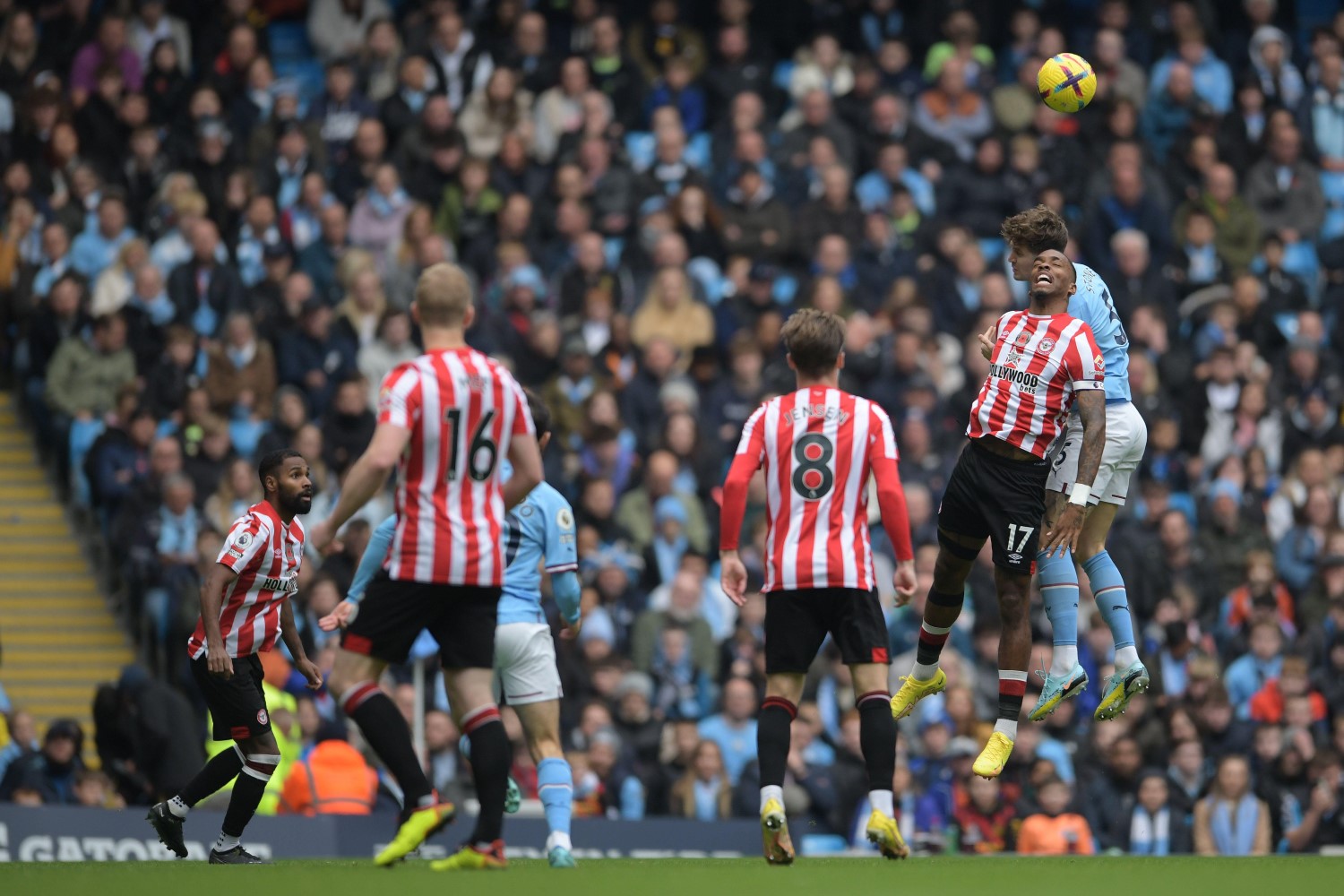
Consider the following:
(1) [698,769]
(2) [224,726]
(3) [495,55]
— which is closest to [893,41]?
(3) [495,55]

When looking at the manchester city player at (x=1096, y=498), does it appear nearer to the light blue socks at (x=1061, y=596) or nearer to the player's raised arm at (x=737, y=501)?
the light blue socks at (x=1061, y=596)

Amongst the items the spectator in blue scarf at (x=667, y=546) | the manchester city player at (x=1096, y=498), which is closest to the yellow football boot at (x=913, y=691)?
the manchester city player at (x=1096, y=498)

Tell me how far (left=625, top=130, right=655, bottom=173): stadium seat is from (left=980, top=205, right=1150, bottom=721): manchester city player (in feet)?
34.3

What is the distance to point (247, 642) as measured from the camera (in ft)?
38.7

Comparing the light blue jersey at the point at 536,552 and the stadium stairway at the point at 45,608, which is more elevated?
the light blue jersey at the point at 536,552

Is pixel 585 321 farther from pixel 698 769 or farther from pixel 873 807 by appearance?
pixel 873 807

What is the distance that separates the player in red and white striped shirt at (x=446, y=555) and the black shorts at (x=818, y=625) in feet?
5.99

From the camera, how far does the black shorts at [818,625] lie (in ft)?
35.6

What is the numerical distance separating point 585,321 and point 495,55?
3.89 meters

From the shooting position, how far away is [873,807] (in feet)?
35.1

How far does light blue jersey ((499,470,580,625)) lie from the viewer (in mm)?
11898

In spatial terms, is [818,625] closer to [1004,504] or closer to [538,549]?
[1004,504]

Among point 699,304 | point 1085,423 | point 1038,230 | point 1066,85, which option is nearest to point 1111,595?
point 1085,423

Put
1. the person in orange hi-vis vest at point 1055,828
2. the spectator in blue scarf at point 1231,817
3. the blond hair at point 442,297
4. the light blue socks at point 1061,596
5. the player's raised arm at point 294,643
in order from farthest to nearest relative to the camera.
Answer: the spectator in blue scarf at point 1231,817 < the person in orange hi-vis vest at point 1055,828 < the light blue socks at point 1061,596 < the player's raised arm at point 294,643 < the blond hair at point 442,297
